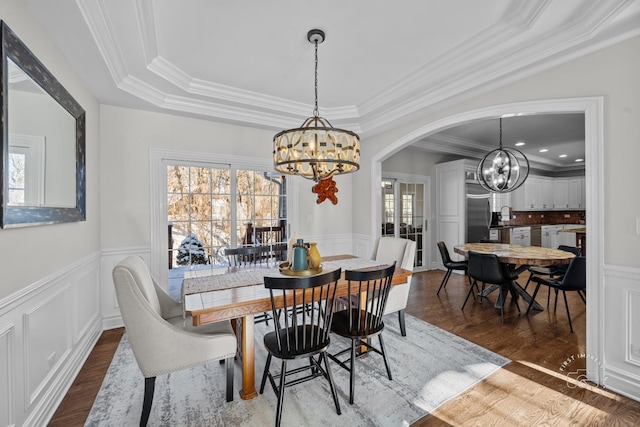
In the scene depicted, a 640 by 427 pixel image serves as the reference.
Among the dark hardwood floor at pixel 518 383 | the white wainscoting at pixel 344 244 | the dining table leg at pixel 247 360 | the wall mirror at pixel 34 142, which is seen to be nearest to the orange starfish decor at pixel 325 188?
the dining table leg at pixel 247 360

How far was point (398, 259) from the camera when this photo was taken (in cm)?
311

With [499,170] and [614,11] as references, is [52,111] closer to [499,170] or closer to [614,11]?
[614,11]

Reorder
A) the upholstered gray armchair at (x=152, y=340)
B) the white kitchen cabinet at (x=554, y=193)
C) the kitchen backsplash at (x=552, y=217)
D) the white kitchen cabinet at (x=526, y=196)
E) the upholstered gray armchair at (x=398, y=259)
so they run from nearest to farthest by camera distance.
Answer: the upholstered gray armchair at (x=152, y=340), the upholstered gray armchair at (x=398, y=259), the white kitchen cabinet at (x=526, y=196), the white kitchen cabinet at (x=554, y=193), the kitchen backsplash at (x=552, y=217)

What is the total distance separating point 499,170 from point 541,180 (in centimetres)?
493

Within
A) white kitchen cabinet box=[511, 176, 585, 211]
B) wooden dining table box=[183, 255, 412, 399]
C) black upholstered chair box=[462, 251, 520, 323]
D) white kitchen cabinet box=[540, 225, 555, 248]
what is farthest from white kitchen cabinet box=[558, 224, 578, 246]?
wooden dining table box=[183, 255, 412, 399]

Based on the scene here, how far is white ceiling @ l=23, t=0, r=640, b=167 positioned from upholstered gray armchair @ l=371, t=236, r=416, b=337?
64.5 inches

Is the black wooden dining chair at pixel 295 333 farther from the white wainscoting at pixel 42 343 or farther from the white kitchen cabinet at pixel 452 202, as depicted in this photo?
the white kitchen cabinet at pixel 452 202

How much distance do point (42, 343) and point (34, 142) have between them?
1.26m

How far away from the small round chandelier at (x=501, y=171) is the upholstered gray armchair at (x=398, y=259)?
216 cm

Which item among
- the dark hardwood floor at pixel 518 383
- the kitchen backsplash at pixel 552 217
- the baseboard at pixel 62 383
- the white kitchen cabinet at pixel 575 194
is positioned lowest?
the dark hardwood floor at pixel 518 383

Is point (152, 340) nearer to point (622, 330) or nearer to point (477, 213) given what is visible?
point (622, 330)

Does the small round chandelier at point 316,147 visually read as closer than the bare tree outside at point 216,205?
Yes

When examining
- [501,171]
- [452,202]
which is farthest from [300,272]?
[452,202]

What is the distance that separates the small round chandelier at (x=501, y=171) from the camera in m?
4.12
